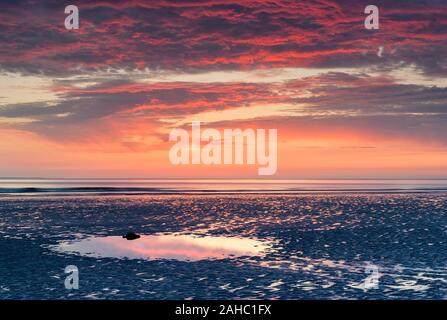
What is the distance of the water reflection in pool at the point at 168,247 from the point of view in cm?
1855

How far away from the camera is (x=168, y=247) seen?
20.4 meters

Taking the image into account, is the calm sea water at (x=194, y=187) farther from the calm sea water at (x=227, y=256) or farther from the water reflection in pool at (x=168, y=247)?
the water reflection in pool at (x=168, y=247)

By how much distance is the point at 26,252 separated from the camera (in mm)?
19078

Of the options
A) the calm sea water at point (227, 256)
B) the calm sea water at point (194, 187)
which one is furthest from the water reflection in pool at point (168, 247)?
the calm sea water at point (194, 187)

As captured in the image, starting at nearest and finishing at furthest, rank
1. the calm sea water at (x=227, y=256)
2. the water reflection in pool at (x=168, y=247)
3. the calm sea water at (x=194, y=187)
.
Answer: the calm sea water at (x=227, y=256) < the water reflection in pool at (x=168, y=247) < the calm sea water at (x=194, y=187)

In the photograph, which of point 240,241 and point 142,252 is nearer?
point 142,252

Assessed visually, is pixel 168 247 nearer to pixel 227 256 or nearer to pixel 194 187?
pixel 227 256

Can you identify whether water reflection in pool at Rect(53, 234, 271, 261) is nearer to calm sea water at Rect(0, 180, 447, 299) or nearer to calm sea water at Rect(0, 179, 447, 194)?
calm sea water at Rect(0, 180, 447, 299)

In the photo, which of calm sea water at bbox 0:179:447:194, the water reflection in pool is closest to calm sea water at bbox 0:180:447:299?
the water reflection in pool

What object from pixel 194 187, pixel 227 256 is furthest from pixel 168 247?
pixel 194 187
